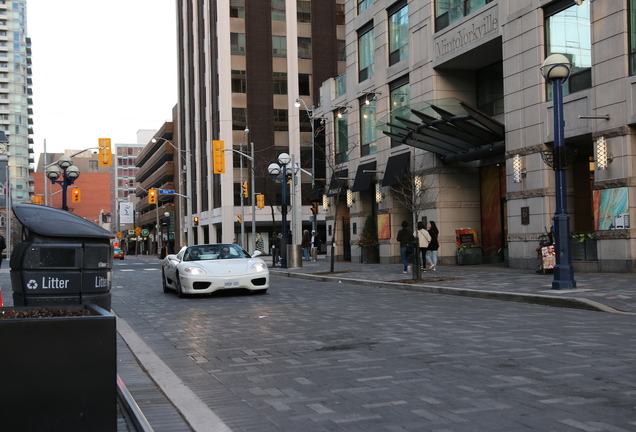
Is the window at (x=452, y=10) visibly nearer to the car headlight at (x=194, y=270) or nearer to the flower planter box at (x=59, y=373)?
the car headlight at (x=194, y=270)

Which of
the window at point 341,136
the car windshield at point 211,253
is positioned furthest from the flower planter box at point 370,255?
the car windshield at point 211,253

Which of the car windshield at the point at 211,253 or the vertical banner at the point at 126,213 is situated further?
the vertical banner at the point at 126,213

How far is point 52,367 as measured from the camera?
3.65 metres

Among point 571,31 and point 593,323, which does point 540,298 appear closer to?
point 593,323

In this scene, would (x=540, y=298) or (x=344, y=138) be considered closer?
(x=540, y=298)

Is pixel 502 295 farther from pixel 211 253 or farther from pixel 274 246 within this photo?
pixel 274 246

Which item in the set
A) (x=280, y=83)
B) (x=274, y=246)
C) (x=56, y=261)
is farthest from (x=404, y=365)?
(x=280, y=83)

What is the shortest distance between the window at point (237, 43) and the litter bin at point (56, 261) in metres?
56.6

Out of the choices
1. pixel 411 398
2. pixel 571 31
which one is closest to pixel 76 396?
pixel 411 398

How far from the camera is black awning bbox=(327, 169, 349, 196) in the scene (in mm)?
33406

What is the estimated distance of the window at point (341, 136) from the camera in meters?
35.6

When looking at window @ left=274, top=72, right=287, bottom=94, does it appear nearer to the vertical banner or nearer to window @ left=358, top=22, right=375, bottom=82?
window @ left=358, top=22, right=375, bottom=82

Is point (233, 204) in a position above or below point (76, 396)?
above

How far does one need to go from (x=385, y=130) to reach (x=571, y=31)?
9.56 m
